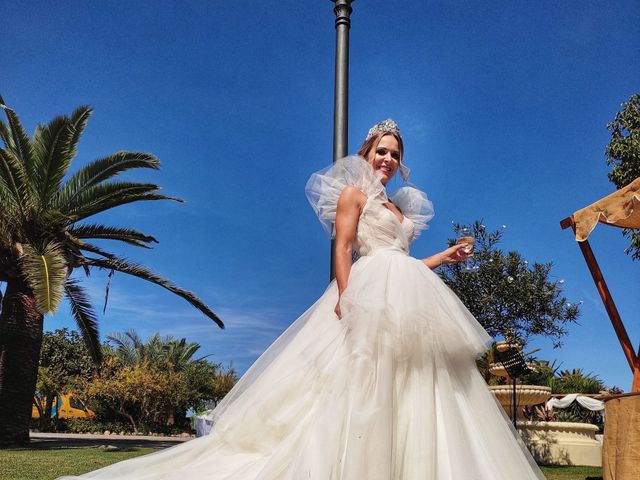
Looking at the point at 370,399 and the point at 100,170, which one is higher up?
the point at 100,170

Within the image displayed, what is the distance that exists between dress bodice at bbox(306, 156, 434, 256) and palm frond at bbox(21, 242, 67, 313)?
9.06m

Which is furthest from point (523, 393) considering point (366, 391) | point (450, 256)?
point (366, 391)

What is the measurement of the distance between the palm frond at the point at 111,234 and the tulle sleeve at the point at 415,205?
1214 cm

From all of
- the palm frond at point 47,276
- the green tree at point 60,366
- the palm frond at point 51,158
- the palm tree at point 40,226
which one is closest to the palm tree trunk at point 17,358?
the palm tree at point 40,226

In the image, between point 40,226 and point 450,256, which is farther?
point 40,226

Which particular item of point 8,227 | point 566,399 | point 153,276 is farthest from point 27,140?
point 566,399

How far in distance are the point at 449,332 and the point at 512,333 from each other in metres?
12.1

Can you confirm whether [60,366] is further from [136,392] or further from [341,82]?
[341,82]

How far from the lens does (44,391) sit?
116ft

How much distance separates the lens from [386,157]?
3.83 m

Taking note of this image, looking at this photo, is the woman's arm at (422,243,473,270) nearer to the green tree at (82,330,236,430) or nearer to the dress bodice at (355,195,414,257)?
the dress bodice at (355,195,414,257)

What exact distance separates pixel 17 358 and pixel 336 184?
41.4 feet

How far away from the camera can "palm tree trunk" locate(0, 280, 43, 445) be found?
13578mm

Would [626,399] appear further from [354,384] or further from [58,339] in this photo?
[58,339]
